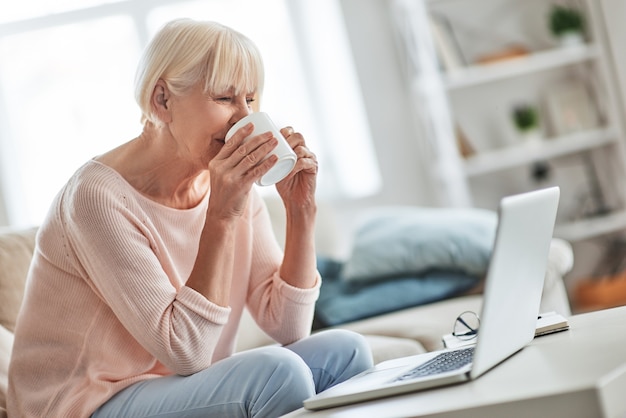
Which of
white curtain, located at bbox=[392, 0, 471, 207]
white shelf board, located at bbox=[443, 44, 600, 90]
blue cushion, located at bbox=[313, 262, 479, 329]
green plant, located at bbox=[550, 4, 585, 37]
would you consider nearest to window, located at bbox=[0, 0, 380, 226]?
white curtain, located at bbox=[392, 0, 471, 207]

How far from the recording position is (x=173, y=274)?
149 centimetres

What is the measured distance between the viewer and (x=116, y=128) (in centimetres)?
401

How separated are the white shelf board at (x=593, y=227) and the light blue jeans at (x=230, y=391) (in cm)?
280

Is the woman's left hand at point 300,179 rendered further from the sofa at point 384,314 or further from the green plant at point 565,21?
the green plant at point 565,21

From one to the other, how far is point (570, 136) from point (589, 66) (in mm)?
358

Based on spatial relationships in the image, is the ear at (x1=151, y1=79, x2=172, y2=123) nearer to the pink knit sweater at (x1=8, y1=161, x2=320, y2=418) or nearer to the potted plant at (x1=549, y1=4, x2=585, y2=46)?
the pink knit sweater at (x1=8, y1=161, x2=320, y2=418)

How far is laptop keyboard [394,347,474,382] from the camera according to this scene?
1.08 m

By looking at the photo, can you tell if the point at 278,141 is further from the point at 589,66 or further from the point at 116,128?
the point at 589,66

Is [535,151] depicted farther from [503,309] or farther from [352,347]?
[503,309]

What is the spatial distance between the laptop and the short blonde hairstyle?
519 mm

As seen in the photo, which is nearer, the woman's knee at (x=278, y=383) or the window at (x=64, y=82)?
the woman's knee at (x=278, y=383)

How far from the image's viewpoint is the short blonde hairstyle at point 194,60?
4.66 ft

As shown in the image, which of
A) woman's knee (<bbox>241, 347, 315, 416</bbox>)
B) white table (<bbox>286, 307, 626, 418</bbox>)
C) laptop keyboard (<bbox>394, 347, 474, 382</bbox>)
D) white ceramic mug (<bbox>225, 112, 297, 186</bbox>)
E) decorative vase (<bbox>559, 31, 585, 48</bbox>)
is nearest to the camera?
white table (<bbox>286, 307, 626, 418</bbox>)

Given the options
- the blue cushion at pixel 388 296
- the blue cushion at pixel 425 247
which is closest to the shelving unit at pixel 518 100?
the blue cushion at pixel 425 247
